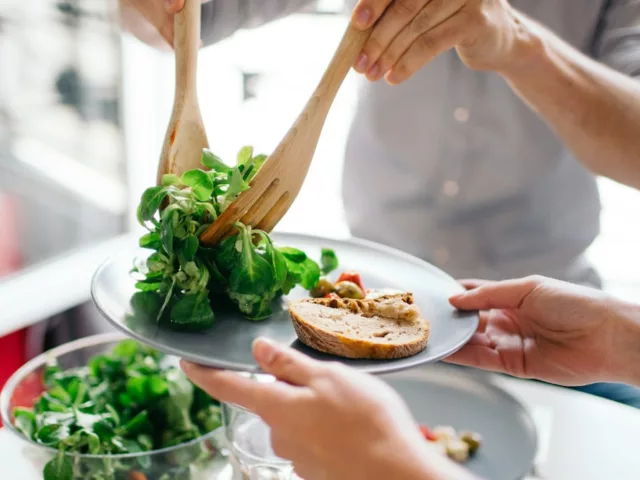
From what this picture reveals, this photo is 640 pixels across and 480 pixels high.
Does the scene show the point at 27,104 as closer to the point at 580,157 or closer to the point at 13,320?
the point at 13,320

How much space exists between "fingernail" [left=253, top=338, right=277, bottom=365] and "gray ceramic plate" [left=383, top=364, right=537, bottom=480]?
433mm

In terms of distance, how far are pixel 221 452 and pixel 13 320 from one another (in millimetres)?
1138

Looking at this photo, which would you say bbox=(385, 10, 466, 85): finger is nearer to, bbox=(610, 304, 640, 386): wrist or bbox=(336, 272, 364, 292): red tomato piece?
bbox=(336, 272, 364, 292): red tomato piece

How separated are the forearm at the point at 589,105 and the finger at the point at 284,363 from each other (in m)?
0.73

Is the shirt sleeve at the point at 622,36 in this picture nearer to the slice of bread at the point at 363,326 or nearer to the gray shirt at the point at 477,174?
the gray shirt at the point at 477,174

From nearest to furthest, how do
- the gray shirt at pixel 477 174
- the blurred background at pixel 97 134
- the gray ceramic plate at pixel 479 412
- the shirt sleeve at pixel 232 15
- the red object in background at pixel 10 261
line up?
the gray ceramic plate at pixel 479 412, the shirt sleeve at pixel 232 15, the gray shirt at pixel 477 174, the red object in background at pixel 10 261, the blurred background at pixel 97 134

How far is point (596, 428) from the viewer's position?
108 centimetres

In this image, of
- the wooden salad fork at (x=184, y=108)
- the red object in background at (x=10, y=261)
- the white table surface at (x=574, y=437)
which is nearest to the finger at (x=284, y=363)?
the wooden salad fork at (x=184, y=108)

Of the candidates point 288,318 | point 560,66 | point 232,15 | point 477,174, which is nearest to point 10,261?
point 232,15

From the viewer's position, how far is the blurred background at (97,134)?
1956 mm

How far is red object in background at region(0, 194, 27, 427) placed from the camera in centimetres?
183

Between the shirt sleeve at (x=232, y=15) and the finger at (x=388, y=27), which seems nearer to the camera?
the finger at (x=388, y=27)

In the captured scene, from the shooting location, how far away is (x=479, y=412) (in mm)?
1075

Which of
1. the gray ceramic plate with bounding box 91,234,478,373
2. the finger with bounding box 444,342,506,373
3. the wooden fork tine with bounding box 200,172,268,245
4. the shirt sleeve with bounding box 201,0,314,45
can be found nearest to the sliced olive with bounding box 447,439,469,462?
the finger with bounding box 444,342,506,373
